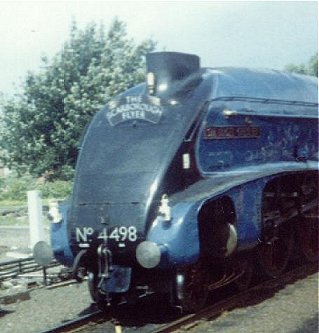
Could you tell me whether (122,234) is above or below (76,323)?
above

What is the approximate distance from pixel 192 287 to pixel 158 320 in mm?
563

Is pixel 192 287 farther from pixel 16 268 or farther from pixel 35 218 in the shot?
pixel 35 218

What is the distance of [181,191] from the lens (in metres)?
7.21

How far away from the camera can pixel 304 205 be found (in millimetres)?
9070

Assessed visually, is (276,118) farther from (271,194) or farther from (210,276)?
(210,276)

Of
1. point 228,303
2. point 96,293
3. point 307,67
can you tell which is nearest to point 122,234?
point 96,293

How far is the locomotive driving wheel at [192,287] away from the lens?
688cm

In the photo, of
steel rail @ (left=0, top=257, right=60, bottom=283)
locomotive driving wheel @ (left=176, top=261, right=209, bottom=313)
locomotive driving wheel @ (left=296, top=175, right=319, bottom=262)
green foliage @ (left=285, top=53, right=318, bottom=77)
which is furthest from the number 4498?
green foliage @ (left=285, top=53, right=318, bottom=77)

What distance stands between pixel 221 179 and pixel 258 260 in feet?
5.09

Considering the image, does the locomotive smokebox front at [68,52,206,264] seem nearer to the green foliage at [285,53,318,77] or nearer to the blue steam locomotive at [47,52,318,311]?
the blue steam locomotive at [47,52,318,311]

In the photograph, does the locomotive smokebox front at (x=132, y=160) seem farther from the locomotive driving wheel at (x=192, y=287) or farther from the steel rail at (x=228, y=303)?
the steel rail at (x=228, y=303)

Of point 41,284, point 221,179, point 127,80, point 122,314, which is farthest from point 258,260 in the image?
point 127,80

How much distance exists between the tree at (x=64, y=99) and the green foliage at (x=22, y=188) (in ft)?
32.2

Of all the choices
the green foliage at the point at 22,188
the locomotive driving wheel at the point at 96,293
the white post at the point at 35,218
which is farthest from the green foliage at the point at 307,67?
the locomotive driving wheel at the point at 96,293
